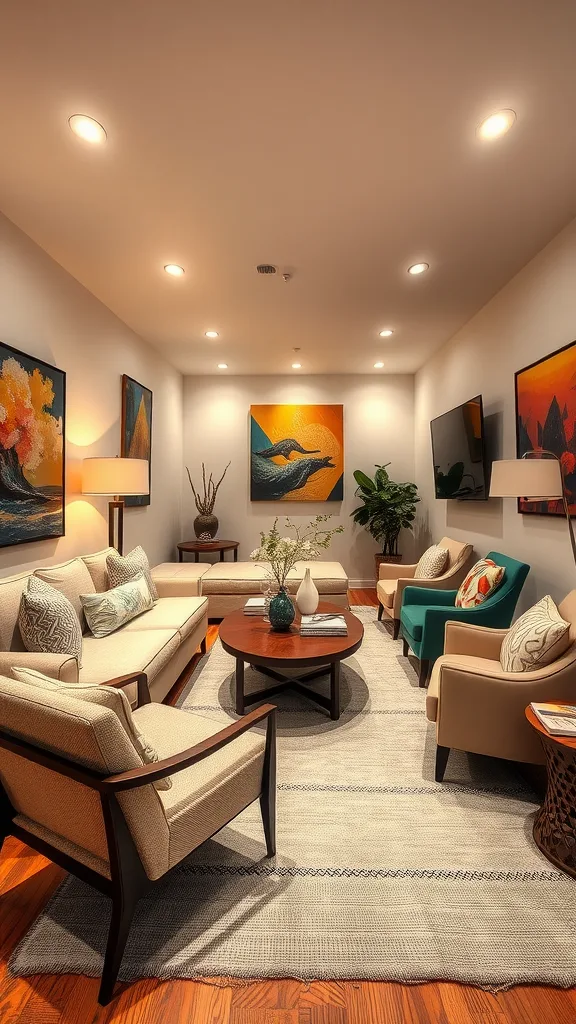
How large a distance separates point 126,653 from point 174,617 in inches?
29.0

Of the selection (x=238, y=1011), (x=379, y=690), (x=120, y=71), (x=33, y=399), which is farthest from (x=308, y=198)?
(x=238, y=1011)

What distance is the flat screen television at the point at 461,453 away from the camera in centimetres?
400

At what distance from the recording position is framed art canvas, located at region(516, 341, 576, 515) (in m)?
2.77

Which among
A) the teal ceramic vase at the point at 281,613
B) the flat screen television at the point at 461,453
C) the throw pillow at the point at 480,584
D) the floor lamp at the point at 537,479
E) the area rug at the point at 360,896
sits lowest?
the area rug at the point at 360,896

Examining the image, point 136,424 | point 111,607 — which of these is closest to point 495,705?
point 111,607

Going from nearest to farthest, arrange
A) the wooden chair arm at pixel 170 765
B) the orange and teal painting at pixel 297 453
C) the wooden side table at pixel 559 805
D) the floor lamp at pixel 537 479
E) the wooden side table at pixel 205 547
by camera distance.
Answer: the wooden chair arm at pixel 170 765, the wooden side table at pixel 559 805, the floor lamp at pixel 537 479, the wooden side table at pixel 205 547, the orange and teal painting at pixel 297 453

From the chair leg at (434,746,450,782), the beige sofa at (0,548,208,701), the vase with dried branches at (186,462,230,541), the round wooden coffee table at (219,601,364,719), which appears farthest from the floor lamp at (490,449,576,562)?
the vase with dried branches at (186,462,230,541)

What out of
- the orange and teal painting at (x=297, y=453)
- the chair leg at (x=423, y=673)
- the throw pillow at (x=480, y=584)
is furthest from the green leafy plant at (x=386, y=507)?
the chair leg at (x=423, y=673)

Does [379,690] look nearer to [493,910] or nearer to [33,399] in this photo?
[493,910]

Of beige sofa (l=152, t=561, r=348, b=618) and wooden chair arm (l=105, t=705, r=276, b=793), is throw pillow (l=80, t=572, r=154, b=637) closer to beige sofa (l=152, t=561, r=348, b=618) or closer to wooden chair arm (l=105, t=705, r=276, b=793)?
beige sofa (l=152, t=561, r=348, b=618)

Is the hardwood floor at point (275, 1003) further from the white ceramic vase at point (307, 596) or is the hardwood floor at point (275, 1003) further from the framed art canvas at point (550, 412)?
the framed art canvas at point (550, 412)

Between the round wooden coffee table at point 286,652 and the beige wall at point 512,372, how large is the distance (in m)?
1.30

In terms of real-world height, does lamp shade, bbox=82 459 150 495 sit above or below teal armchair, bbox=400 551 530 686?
above

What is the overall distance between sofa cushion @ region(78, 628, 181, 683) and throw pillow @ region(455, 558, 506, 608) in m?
2.00
